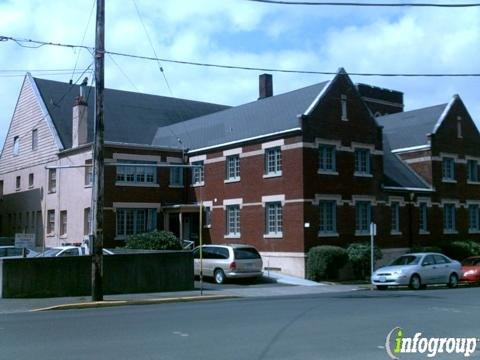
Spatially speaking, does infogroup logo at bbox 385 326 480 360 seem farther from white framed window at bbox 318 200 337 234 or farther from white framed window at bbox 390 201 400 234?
white framed window at bbox 390 201 400 234

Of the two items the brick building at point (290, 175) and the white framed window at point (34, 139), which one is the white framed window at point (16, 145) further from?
the white framed window at point (34, 139)

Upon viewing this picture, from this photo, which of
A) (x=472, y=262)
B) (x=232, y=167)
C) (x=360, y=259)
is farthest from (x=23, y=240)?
(x=472, y=262)

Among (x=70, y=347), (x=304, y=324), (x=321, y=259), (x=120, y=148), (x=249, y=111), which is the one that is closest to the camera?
(x=70, y=347)

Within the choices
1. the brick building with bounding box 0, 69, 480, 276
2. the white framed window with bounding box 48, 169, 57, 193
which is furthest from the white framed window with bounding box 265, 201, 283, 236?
the white framed window with bounding box 48, 169, 57, 193

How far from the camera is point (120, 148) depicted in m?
34.3

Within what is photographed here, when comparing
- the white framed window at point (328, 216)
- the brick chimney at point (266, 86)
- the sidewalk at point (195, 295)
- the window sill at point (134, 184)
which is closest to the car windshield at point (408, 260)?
the sidewalk at point (195, 295)

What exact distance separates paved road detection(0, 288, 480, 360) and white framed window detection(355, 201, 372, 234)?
1500 cm

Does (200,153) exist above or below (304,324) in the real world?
above

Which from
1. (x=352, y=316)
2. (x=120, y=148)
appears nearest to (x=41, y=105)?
(x=120, y=148)

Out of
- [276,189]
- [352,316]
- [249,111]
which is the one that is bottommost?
[352,316]

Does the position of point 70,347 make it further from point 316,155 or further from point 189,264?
point 316,155

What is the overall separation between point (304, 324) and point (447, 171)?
94.7 feet

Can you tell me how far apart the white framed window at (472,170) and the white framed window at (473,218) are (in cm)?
175

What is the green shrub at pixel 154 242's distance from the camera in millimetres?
29547
